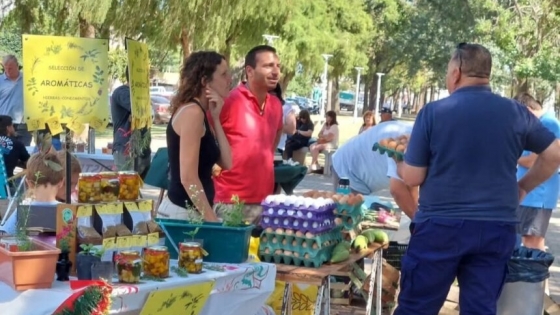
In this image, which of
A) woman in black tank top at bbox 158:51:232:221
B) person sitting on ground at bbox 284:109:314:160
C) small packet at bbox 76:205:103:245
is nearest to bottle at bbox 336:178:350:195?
woman in black tank top at bbox 158:51:232:221

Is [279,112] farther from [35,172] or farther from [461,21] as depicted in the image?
[461,21]

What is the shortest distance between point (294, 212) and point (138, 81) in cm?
133

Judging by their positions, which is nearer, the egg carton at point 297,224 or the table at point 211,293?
the table at point 211,293

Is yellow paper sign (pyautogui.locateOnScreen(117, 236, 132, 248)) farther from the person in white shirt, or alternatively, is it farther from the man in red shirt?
the person in white shirt

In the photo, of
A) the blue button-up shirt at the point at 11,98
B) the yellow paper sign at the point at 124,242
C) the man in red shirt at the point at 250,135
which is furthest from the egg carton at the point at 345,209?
the blue button-up shirt at the point at 11,98

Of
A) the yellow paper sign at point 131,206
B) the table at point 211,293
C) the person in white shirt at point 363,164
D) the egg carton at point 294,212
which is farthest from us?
the person in white shirt at point 363,164

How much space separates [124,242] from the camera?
11.3ft

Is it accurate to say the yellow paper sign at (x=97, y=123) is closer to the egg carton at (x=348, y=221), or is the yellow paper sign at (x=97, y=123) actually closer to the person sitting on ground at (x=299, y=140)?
the egg carton at (x=348, y=221)

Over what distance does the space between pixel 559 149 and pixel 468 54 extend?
0.69 meters

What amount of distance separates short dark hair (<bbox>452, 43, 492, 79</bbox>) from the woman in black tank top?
3.89 ft

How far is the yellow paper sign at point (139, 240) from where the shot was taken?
3500 millimetres

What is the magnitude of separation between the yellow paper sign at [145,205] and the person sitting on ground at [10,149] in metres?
4.78

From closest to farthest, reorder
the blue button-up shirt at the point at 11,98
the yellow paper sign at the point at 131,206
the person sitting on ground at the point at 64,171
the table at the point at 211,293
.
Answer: the table at the point at 211,293
the yellow paper sign at the point at 131,206
the person sitting on ground at the point at 64,171
the blue button-up shirt at the point at 11,98

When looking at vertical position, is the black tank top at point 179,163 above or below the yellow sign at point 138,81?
below
